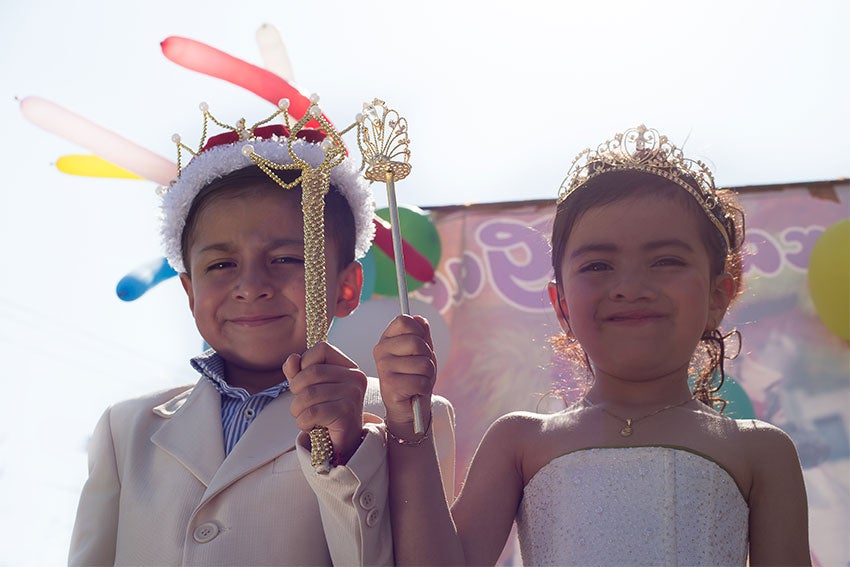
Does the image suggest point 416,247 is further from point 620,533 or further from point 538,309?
point 620,533

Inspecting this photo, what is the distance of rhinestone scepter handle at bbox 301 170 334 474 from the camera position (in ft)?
4.26

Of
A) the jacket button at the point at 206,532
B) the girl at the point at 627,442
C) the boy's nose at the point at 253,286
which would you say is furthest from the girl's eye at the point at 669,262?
the jacket button at the point at 206,532

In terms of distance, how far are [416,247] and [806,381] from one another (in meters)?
1.93

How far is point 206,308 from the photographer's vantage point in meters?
1.70

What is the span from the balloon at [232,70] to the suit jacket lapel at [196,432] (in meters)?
0.74

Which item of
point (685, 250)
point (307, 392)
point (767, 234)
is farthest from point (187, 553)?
point (767, 234)

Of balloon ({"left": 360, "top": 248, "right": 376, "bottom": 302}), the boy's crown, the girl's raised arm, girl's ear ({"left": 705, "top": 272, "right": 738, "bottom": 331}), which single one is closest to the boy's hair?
the boy's crown

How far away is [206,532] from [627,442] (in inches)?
33.1

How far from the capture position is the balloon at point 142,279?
2.48 meters

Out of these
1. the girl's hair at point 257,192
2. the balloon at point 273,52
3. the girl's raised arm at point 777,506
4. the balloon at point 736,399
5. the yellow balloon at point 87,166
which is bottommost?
the balloon at point 736,399

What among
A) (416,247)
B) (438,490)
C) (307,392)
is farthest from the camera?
(416,247)

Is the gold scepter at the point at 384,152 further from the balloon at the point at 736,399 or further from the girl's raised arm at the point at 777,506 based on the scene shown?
the balloon at the point at 736,399

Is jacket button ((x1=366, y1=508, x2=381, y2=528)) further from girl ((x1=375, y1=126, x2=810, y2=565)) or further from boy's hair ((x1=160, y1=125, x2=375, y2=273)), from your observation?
boy's hair ((x1=160, y1=125, x2=375, y2=273))

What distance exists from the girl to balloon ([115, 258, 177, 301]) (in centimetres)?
139
